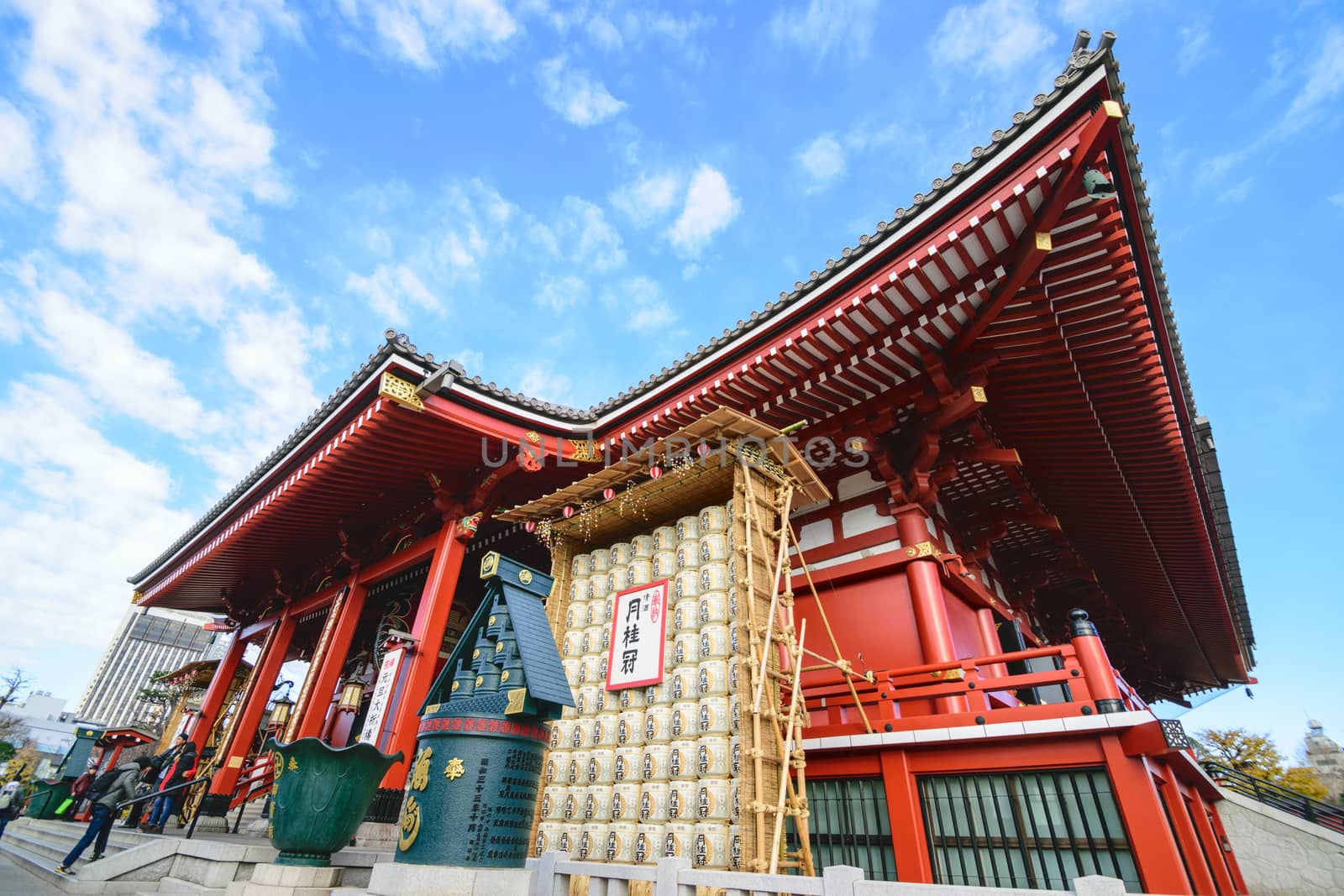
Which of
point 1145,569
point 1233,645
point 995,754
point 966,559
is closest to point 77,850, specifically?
point 995,754

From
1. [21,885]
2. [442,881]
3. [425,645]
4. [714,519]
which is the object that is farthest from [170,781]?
[714,519]

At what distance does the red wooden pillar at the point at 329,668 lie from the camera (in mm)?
12273

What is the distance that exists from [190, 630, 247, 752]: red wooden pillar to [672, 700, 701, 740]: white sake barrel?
17.1 meters

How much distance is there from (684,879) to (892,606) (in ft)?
19.4

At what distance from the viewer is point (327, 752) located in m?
5.45

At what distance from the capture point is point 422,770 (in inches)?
188

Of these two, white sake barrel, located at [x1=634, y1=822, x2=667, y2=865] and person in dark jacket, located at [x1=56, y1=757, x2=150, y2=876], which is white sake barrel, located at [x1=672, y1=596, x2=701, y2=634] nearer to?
white sake barrel, located at [x1=634, y1=822, x2=667, y2=865]

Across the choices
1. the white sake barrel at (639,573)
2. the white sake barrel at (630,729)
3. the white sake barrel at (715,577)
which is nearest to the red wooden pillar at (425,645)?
the white sake barrel at (639,573)

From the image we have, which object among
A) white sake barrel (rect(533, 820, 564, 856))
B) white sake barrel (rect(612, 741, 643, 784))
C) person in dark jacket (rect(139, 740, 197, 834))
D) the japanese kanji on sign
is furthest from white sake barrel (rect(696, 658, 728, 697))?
person in dark jacket (rect(139, 740, 197, 834))

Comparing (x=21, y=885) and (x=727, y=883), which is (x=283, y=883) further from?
(x=21, y=885)

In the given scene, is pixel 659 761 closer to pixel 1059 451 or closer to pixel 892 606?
pixel 892 606

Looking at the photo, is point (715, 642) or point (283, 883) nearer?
point (283, 883)

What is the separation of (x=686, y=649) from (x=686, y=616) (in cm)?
→ 41

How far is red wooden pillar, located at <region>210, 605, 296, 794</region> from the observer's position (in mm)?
13008
